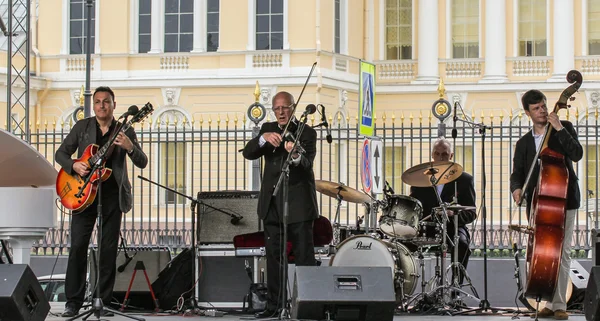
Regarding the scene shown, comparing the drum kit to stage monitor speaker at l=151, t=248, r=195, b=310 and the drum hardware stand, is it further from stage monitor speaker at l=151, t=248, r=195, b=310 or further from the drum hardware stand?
the drum hardware stand

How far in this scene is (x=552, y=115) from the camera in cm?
1184

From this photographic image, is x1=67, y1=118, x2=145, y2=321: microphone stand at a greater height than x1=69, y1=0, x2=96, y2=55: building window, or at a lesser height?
lesser

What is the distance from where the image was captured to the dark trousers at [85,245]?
41.2 feet

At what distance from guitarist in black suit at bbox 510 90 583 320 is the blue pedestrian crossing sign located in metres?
3.61

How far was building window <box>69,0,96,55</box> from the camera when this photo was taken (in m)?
36.7

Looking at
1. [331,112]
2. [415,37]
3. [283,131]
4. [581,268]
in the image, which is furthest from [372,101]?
[415,37]

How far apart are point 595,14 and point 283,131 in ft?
87.5

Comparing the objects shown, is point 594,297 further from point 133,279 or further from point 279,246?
point 133,279

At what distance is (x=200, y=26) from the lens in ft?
119

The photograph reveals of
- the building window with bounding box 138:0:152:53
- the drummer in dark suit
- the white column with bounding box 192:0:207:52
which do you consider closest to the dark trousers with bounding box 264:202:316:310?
the drummer in dark suit

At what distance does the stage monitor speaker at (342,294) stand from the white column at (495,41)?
25.4 metres

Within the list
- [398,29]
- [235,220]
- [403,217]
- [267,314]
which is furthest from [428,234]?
[398,29]

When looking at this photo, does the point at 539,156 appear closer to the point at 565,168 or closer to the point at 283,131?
the point at 565,168

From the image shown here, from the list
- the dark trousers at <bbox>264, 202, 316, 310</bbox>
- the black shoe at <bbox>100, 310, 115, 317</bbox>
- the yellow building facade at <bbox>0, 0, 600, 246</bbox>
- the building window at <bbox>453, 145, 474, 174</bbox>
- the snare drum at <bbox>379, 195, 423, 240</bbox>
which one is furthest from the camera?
the yellow building facade at <bbox>0, 0, 600, 246</bbox>
